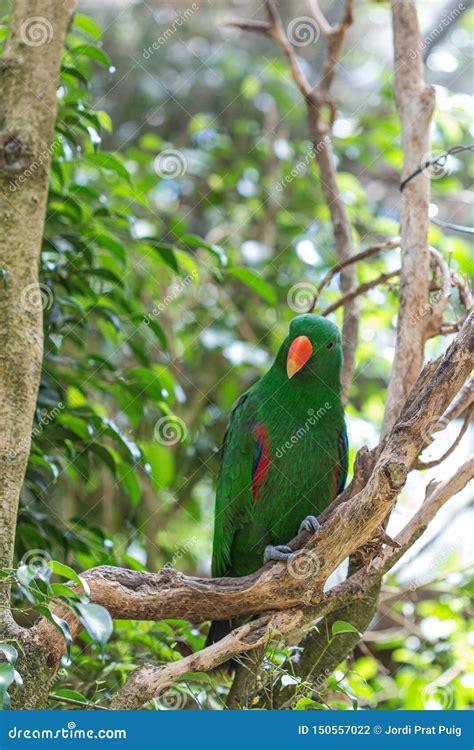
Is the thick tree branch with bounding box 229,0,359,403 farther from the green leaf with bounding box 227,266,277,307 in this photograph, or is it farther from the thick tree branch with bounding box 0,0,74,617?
the thick tree branch with bounding box 0,0,74,617

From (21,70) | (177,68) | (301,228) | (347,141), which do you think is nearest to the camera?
(21,70)

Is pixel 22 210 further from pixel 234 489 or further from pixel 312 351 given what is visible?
pixel 234 489

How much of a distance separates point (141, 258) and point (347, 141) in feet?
3.47

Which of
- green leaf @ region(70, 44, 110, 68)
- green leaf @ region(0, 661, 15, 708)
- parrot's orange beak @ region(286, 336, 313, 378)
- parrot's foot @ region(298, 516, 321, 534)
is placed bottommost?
green leaf @ region(0, 661, 15, 708)

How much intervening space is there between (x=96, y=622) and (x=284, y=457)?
118 centimetres

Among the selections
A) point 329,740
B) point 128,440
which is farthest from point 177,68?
point 329,740

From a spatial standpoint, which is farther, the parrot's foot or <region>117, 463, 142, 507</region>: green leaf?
<region>117, 463, 142, 507</region>: green leaf

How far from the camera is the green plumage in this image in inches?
96.7

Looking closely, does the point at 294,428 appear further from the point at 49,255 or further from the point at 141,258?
the point at 141,258

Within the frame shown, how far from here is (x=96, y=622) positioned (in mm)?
1355

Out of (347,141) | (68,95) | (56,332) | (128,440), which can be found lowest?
(128,440)

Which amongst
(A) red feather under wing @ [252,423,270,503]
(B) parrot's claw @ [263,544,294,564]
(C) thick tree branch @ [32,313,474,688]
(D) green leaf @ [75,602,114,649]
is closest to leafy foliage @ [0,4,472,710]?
(D) green leaf @ [75,602,114,649]

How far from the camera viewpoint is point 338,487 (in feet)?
8.39

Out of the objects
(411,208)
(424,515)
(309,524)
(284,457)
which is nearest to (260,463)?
(284,457)
